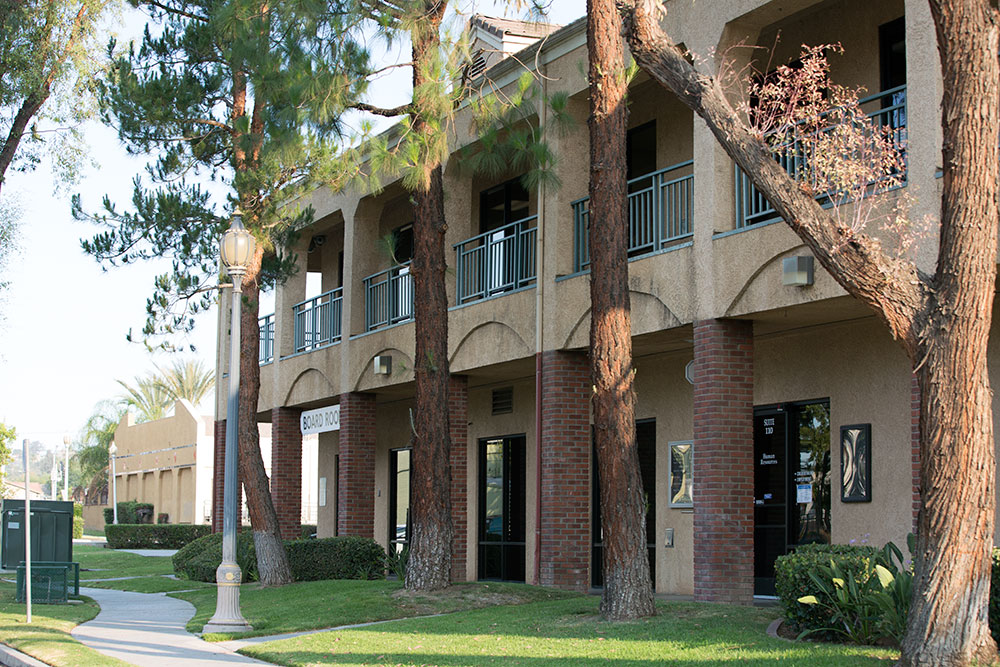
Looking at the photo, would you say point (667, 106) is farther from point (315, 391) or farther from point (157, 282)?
point (315, 391)

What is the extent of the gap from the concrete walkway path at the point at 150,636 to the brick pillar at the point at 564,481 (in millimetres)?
5001

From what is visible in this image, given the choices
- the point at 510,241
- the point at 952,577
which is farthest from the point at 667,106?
the point at 952,577

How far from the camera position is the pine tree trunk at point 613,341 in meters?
12.2

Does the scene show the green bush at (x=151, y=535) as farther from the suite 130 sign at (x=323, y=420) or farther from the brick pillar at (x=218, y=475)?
the suite 130 sign at (x=323, y=420)

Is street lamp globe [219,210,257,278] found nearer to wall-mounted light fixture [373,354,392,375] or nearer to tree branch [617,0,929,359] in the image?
tree branch [617,0,929,359]

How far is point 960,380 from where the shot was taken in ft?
26.4

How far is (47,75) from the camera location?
22906 millimetres

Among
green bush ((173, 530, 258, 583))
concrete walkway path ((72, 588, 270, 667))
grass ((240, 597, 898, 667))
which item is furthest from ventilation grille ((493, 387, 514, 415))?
grass ((240, 597, 898, 667))

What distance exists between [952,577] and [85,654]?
324 inches

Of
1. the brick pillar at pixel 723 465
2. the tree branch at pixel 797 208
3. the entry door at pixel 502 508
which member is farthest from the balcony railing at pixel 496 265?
the tree branch at pixel 797 208

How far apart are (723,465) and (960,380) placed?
18.8 ft

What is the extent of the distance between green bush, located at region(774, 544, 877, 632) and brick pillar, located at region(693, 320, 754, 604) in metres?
2.40

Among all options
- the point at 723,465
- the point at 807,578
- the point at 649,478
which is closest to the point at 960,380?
the point at 807,578

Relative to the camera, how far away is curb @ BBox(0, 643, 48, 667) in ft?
37.2
